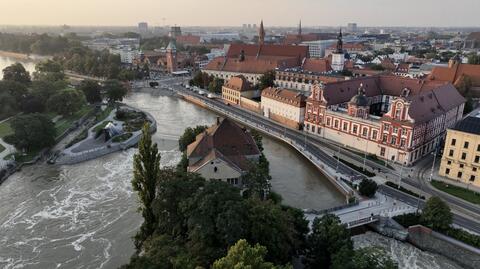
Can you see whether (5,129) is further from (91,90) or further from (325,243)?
(325,243)

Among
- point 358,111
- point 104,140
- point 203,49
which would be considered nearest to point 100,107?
point 104,140

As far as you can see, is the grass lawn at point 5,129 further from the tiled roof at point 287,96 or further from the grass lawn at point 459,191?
the grass lawn at point 459,191

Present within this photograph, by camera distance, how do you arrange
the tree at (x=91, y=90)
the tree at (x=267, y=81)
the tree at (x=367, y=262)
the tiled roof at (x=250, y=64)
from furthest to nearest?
1. the tiled roof at (x=250, y=64)
2. the tree at (x=267, y=81)
3. the tree at (x=91, y=90)
4. the tree at (x=367, y=262)

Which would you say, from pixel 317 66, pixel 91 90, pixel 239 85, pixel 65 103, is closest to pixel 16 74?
pixel 91 90

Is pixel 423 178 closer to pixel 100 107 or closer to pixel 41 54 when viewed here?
pixel 100 107

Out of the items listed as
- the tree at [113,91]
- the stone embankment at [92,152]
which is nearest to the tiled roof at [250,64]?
the tree at [113,91]

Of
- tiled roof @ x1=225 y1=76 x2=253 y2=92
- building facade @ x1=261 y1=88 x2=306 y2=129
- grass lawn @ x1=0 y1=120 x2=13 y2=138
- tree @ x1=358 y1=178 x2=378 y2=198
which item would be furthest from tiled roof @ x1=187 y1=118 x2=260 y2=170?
tiled roof @ x1=225 y1=76 x2=253 y2=92

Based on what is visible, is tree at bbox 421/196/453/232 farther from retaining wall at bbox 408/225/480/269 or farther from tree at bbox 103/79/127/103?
tree at bbox 103/79/127/103

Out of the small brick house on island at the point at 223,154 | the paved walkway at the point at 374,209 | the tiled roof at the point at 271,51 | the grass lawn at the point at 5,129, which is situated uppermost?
the tiled roof at the point at 271,51
